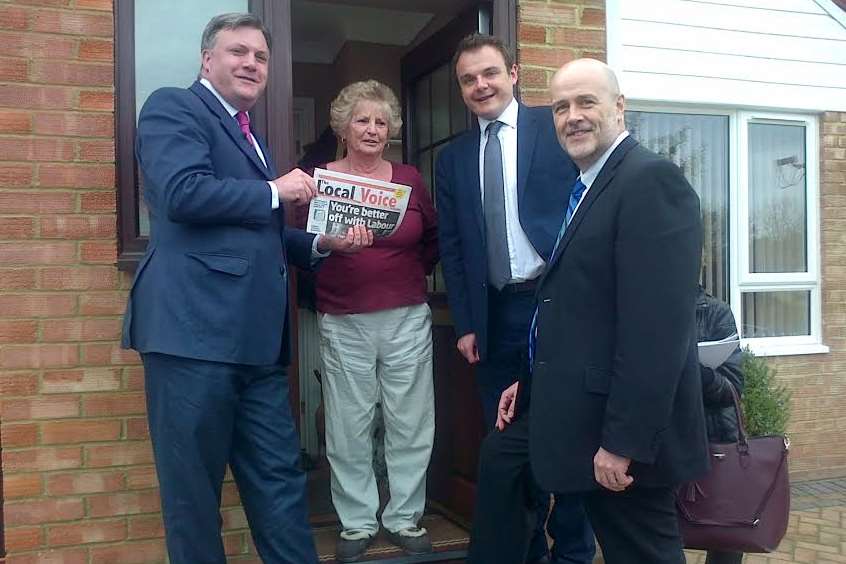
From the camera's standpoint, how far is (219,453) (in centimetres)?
248

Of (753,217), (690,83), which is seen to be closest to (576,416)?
(690,83)

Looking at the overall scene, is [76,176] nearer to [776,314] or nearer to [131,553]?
[131,553]

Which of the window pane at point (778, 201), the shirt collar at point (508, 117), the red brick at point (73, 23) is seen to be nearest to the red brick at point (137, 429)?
the red brick at point (73, 23)

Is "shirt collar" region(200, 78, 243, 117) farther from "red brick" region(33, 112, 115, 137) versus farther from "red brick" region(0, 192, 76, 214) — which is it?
"red brick" region(0, 192, 76, 214)

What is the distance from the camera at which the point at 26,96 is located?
3002mm

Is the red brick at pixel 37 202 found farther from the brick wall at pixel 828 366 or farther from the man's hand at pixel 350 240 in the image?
the brick wall at pixel 828 366

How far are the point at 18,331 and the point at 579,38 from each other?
282 centimetres

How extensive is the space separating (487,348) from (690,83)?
271cm

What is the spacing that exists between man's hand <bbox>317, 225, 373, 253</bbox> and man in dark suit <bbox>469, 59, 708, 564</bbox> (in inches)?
34.4

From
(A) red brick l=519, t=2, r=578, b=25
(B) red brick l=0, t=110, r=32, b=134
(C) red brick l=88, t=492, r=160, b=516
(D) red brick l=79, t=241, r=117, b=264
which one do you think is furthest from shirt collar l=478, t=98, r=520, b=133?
(C) red brick l=88, t=492, r=160, b=516

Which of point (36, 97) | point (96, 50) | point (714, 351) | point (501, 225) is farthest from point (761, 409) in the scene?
point (36, 97)

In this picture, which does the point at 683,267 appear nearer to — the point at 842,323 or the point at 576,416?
the point at 576,416

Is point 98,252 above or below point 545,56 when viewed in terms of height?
below

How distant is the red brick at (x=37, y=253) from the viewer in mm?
2979
